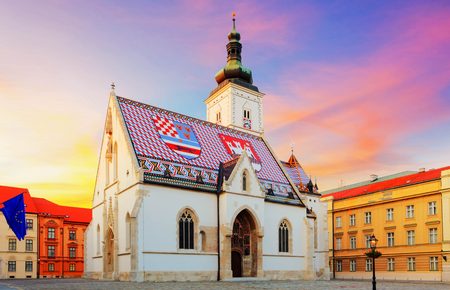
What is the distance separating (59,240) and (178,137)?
33431mm

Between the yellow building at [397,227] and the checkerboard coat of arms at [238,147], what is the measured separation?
53.2ft

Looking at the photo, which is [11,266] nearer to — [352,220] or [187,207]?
[187,207]

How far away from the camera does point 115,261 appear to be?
1128 inches

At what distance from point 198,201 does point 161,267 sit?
509 cm

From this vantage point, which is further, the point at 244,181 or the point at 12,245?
the point at 12,245

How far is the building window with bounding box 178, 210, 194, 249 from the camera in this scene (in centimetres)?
2902

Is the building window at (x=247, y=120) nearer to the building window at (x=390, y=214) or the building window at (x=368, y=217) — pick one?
the building window at (x=368, y=217)

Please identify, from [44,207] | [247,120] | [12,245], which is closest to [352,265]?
[247,120]

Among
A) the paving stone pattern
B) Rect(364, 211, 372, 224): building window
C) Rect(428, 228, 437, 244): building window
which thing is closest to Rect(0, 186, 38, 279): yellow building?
the paving stone pattern

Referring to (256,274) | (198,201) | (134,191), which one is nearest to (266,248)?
(256,274)

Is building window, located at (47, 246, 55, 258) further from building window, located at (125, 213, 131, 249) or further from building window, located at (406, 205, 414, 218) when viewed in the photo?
building window, located at (406, 205, 414, 218)

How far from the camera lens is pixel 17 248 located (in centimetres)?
5272

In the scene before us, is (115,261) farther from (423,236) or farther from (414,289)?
(423,236)

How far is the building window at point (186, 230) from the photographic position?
29.0 m
